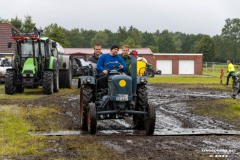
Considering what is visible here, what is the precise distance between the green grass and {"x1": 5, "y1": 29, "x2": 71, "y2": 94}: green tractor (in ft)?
26.4

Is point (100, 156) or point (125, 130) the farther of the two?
point (125, 130)

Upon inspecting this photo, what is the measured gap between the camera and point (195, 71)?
232ft

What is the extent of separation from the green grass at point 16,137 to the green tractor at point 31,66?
805 cm

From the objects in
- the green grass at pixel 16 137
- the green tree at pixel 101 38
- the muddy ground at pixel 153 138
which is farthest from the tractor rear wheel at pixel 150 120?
the green tree at pixel 101 38

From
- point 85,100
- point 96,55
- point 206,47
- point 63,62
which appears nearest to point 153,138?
point 85,100

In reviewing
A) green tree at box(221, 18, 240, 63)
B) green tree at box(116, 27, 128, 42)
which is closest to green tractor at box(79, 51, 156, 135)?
green tree at box(221, 18, 240, 63)

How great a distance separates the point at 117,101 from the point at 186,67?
60.6 metres

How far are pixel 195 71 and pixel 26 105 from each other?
55429mm

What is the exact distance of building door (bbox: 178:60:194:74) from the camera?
70.9 metres

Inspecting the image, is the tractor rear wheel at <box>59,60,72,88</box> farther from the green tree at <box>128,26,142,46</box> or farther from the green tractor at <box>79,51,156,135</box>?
the green tree at <box>128,26,142,46</box>

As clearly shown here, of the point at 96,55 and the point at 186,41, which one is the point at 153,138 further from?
the point at 186,41

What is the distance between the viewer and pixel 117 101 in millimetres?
11281

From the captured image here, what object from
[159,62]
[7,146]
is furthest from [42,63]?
[159,62]

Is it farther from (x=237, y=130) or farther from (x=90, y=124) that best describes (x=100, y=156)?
(x=237, y=130)
